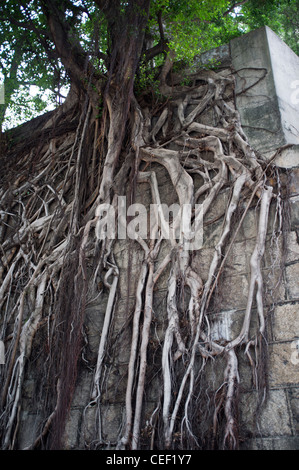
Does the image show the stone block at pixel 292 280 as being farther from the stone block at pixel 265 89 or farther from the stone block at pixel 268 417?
the stone block at pixel 265 89

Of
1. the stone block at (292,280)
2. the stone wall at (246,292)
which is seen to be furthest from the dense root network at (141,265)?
the stone block at (292,280)

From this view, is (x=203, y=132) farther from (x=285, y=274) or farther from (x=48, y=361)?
(x=48, y=361)

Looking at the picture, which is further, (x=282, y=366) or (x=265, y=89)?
(x=265, y=89)

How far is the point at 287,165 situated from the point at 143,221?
1.14 meters

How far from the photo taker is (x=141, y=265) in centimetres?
322

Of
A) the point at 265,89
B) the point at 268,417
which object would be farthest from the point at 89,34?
the point at 268,417

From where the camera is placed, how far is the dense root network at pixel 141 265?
2.62 meters

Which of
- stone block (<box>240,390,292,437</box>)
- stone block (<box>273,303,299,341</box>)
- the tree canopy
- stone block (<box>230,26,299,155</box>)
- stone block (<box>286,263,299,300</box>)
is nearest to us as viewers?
stone block (<box>240,390,292,437</box>)

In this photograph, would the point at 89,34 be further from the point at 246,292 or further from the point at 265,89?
the point at 246,292

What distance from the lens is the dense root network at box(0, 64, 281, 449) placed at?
262cm

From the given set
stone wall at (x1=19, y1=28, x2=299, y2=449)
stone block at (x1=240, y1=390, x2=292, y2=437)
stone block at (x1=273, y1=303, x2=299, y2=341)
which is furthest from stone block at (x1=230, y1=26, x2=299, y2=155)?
stone block at (x1=240, y1=390, x2=292, y2=437)

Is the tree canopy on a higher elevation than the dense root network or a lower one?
higher

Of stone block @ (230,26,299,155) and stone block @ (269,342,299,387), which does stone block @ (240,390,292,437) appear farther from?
→ stone block @ (230,26,299,155)
